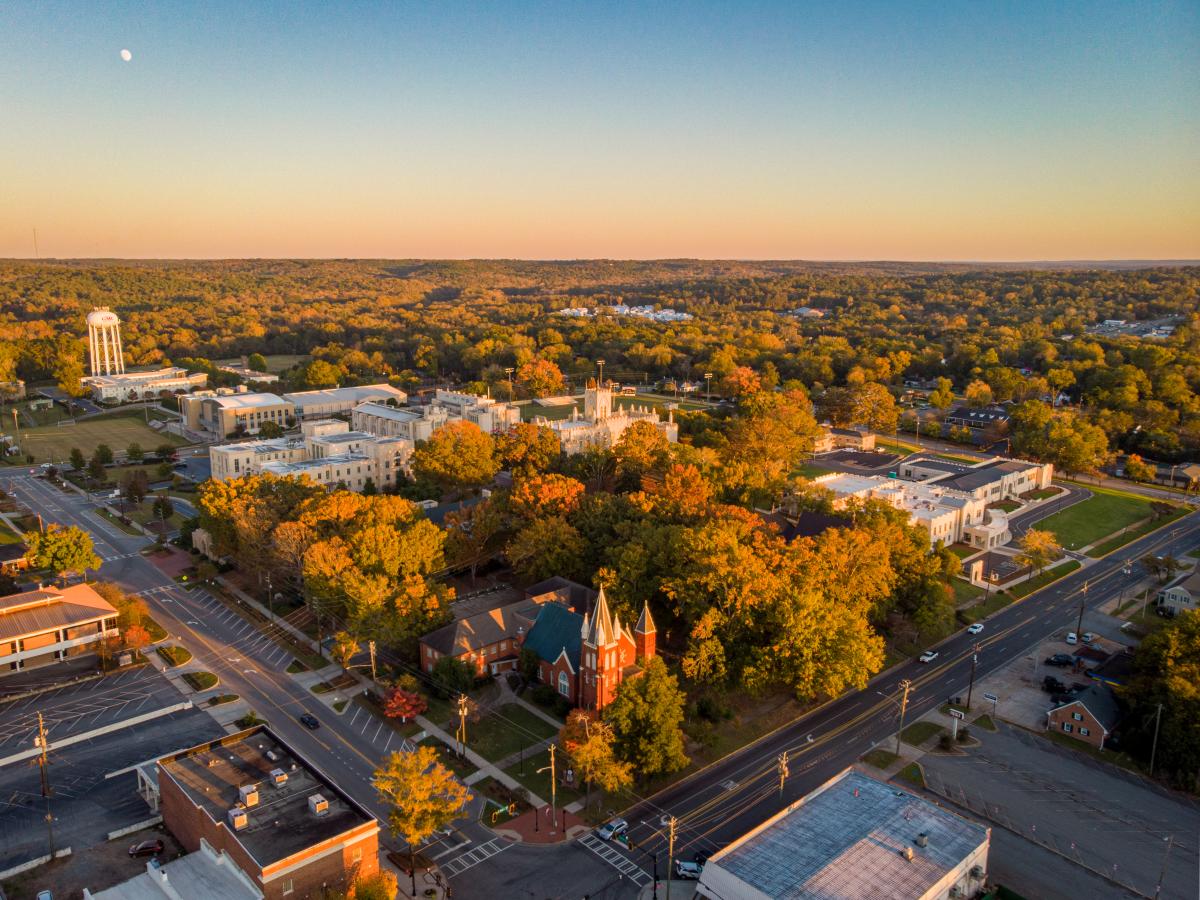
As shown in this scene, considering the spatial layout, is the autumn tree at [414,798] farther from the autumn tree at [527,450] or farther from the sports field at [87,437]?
the sports field at [87,437]

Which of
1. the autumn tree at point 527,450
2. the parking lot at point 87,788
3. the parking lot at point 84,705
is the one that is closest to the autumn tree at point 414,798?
the parking lot at point 87,788

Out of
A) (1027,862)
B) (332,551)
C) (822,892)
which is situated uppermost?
(332,551)

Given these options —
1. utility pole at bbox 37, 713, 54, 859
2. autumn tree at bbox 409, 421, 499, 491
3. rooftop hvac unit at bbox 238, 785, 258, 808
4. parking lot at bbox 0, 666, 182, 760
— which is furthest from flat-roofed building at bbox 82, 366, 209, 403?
rooftop hvac unit at bbox 238, 785, 258, 808

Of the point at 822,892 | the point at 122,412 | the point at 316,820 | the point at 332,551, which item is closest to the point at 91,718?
the point at 332,551

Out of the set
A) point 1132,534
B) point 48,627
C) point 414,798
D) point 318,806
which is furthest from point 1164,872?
point 48,627

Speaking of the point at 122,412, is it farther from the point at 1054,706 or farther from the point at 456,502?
the point at 1054,706

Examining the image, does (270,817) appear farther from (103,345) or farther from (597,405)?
(103,345)

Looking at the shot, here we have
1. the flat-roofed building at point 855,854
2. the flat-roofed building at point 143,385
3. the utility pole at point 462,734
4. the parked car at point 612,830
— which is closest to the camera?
the flat-roofed building at point 855,854
